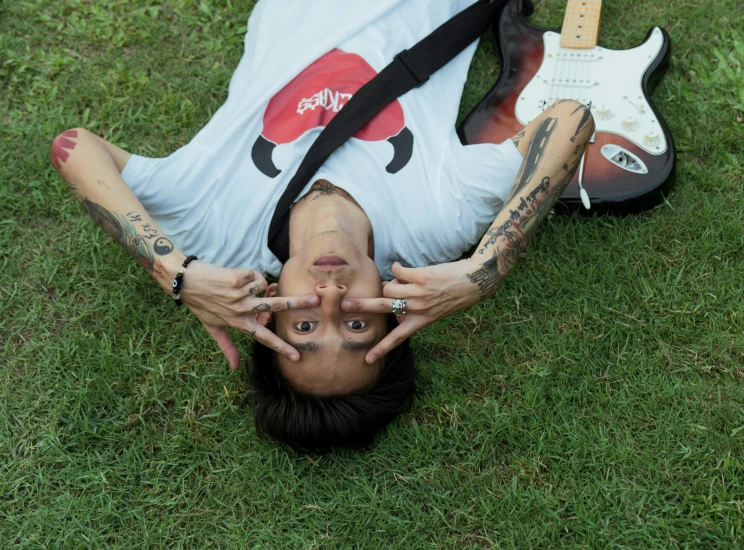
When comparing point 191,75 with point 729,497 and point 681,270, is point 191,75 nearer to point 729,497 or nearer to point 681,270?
point 681,270

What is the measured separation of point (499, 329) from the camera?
3.52 meters

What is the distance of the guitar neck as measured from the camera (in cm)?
414

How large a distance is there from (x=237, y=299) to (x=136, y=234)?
568 mm

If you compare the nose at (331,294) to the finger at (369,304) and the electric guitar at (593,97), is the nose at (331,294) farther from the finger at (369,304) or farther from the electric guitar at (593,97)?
the electric guitar at (593,97)

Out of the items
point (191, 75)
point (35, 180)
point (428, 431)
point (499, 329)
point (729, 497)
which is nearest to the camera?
point (729, 497)

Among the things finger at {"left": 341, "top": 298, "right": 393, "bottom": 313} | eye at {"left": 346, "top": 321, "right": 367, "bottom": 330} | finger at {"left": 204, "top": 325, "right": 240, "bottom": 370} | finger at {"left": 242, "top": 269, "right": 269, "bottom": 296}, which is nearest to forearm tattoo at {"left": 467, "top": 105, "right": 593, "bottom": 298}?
finger at {"left": 341, "top": 298, "right": 393, "bottom": 313}

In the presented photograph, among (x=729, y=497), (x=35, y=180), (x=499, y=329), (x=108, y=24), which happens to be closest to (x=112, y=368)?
(x=35, y=180)

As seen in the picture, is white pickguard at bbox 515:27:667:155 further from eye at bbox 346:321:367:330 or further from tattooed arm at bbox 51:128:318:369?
tattooed arm at bbox 51:128:318:369

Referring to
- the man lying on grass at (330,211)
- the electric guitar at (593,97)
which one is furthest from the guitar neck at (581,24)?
the man lying on grass at (330,211)

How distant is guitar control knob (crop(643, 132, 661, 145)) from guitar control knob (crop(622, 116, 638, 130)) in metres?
0.08

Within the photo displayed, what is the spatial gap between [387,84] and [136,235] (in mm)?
1422

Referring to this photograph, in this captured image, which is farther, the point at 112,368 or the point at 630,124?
the point at 630,124

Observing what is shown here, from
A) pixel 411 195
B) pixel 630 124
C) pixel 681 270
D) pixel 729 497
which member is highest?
pixel 411 195

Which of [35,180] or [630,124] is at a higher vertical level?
[35,180]
